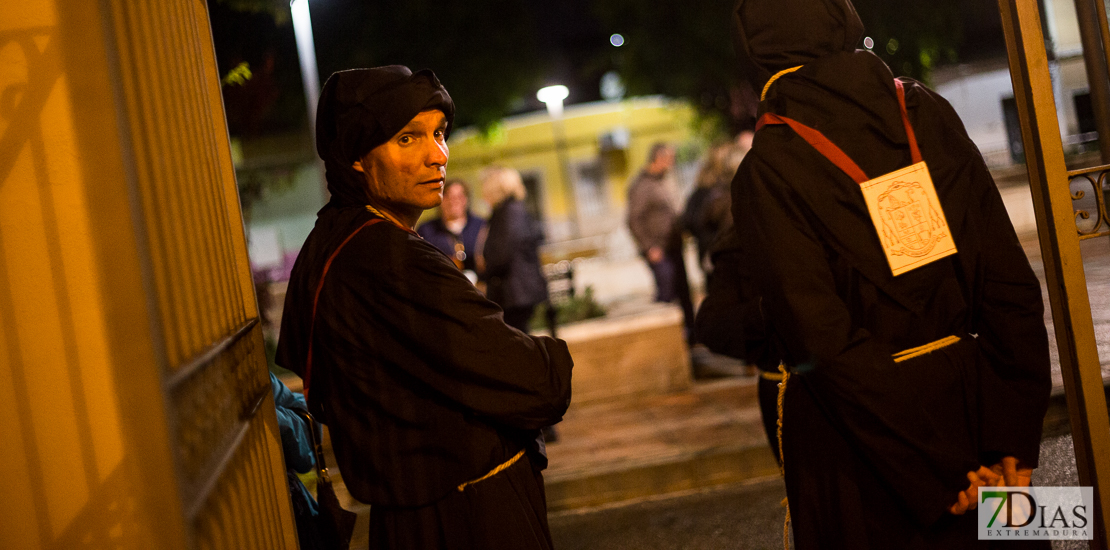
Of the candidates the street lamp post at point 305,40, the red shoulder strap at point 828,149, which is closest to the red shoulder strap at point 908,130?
the red shoulder strap at point 828,149

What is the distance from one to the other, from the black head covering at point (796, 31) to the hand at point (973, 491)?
1.07 metres

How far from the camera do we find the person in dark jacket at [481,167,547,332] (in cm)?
642

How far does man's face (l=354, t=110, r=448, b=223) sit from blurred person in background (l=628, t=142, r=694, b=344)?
6462 millimetres

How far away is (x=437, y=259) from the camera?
84.0 inches

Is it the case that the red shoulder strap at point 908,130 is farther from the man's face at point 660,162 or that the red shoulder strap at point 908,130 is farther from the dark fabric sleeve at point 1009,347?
the man's face at point 660,162

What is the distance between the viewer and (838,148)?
2.03 meters

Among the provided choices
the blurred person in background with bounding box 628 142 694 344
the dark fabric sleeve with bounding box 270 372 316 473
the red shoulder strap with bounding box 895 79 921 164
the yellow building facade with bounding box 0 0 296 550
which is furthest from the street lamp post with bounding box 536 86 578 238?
the yellow building facade with bounding box 0 0 296 550

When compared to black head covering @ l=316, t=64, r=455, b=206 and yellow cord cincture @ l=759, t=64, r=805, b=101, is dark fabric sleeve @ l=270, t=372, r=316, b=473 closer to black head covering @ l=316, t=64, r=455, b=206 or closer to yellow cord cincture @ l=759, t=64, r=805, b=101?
black head covering @ l=316, t=64, r=455, b=206

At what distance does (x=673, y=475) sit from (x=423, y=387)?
11.8ft

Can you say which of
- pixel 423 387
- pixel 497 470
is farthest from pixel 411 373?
pixel 497 470

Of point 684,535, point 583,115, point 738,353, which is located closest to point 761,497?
point 684,535

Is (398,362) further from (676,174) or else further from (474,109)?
(676,174)

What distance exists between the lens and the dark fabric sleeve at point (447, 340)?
6.76ft

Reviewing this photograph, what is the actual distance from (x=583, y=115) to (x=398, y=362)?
2759 centimetres
